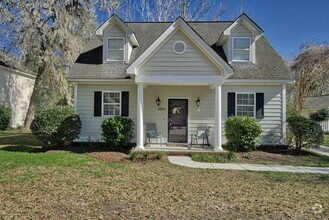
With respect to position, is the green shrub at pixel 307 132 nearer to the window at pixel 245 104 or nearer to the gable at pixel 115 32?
the window at pixel 245 104

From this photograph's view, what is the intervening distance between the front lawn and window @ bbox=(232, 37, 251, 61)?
23.2 ft

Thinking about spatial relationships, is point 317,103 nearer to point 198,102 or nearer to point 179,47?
point 198,102

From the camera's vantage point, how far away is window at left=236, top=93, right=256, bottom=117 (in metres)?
13.0

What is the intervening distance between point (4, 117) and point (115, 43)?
12878 millimetres

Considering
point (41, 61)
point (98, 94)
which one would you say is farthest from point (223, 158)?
point (41, 61)

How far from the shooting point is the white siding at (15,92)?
21475 mm

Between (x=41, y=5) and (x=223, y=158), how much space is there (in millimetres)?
16632

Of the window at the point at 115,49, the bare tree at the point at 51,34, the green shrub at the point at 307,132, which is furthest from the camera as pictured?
the bare tree at the point at 51,34

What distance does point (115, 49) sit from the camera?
13578mm

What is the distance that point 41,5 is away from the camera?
18.5 meters

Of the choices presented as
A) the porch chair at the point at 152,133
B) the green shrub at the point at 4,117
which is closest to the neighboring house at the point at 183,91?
the porch chair at the point at 152,133

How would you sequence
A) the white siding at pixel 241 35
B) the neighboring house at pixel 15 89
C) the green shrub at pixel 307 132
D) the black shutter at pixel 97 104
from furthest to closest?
1. the neighboring house at pixel 15 89
2. the white siding at pixel 241 35
3. the black shutter at pixel 97 104
4. the green shrub at pixel 307 132

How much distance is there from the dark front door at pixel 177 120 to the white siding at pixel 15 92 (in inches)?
611

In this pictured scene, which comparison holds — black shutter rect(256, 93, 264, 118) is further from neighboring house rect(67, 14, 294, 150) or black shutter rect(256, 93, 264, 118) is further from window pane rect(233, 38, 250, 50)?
window pane rect(233, 38, 250, 50)
